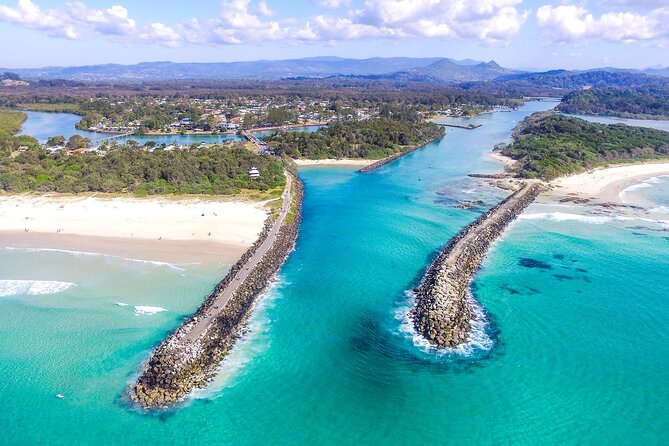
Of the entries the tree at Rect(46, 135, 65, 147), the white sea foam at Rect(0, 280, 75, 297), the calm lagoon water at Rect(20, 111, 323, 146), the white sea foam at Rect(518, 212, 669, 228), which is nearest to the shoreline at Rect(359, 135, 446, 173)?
the calm lagoon water at Rect(20, 111, 323, 146)

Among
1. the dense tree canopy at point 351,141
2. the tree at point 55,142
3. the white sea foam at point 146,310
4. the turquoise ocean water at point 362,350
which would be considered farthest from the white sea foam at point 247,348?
the tree at point 55,142

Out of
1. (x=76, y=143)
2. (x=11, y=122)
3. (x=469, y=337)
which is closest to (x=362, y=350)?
(x=469, y=337)

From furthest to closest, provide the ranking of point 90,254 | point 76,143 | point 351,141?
point 351,141
point 76,143
point 90,254

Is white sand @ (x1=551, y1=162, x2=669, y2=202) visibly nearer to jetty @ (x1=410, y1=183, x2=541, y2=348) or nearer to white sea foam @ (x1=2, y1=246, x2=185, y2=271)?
jetty @ (x1=410, y1=183, x2=541, y2=348)

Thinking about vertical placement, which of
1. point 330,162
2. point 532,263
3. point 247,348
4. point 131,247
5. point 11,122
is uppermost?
point 11,122

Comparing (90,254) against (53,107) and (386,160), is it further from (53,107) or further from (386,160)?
(53,107)

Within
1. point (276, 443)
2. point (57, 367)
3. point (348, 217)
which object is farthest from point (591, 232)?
point (57, 367)

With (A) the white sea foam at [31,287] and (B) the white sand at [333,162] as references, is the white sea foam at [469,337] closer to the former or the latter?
(A) the white sea foam at [31,287]
